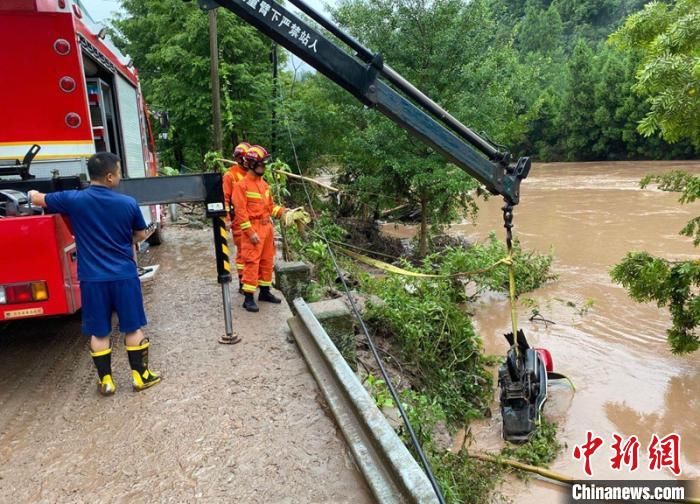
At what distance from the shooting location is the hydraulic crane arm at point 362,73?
3.34 m

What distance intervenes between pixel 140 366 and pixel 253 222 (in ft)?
6.59

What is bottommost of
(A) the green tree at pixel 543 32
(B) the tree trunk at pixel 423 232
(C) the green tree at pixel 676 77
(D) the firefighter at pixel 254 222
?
(B) the tree trunk at pixel 423 232

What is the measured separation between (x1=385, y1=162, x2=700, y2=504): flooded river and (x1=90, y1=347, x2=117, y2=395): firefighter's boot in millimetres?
3287

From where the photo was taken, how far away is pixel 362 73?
3.42 meters

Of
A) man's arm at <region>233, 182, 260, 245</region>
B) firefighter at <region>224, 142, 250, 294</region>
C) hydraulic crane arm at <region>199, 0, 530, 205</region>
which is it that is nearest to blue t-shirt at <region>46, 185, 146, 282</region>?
hydraulic crane arm at <region>199, 0, 530, 205</region>

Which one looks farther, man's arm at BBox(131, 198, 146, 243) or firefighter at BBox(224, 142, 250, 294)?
firefighter at BBox(224, 142, 250, 294)

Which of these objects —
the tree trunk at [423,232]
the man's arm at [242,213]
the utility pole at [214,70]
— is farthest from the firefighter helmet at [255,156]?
the tree trunk at [423,232]

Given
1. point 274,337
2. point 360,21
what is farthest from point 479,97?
point 274,337

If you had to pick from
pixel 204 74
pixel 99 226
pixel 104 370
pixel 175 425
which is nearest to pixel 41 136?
pixel 99 226

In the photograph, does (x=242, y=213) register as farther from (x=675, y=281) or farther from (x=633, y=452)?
(x=675, y=281)

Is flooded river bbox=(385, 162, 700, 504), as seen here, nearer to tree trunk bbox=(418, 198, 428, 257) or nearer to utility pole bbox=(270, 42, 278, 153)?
tree trunk bbox=(418, 198, 428, 257)

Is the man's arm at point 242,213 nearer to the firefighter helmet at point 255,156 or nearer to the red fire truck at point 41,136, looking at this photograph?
the firefighter helmet at point 255,156

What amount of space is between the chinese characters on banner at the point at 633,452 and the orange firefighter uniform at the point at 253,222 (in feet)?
11.7

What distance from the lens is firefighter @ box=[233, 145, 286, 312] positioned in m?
5.14
